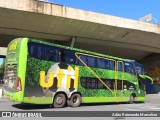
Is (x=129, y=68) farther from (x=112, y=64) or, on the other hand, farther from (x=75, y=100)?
(x=75, y=100)

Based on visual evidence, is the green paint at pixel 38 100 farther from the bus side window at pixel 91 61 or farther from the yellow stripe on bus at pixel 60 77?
the bus side window at pixel 91 61

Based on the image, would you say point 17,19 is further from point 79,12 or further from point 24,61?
point 24,61

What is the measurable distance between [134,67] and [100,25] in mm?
8430

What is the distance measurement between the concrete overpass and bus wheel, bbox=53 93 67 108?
10.8 meters

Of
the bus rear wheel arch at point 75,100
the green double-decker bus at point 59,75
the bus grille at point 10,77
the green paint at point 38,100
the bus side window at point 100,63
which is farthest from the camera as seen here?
the bus side window at point 100,63

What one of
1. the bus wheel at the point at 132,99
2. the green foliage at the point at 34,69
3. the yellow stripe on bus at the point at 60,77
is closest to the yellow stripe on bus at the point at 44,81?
the green foliage at the point at 34,69

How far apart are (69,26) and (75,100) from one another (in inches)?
485

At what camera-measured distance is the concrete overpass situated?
2330 cm

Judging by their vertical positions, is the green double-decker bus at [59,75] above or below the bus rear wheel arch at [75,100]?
above

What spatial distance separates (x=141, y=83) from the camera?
67.7 feet

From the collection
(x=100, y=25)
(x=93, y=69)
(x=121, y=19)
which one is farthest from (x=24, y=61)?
(x=121, y=19)

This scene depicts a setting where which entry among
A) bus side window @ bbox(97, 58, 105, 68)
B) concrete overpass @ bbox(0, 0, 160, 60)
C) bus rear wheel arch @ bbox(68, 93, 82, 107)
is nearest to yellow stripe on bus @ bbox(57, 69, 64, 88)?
bus rear wheel arch @ bbox(68, 93, 82, 107)

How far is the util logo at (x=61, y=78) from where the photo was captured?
13485mm

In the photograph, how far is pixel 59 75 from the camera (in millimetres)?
14289
